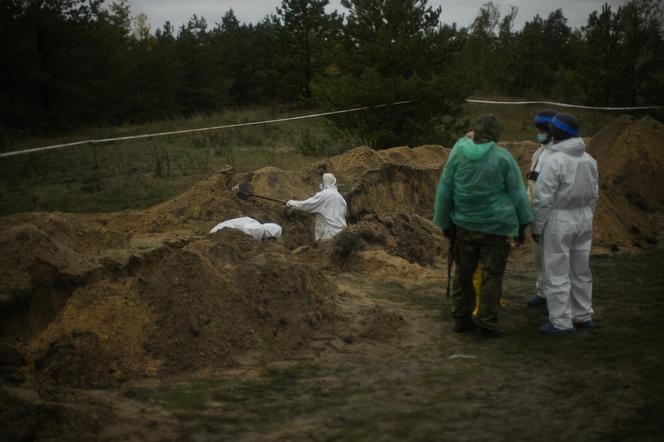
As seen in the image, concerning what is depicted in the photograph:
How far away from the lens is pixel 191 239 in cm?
993

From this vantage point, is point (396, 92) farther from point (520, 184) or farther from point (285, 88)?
point (285, 88)

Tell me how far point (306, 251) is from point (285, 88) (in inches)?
1271

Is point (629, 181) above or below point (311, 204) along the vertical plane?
below

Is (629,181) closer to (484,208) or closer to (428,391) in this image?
(484,208)

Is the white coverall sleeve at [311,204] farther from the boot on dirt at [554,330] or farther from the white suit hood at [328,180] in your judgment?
the boot on dirt at [554,330]

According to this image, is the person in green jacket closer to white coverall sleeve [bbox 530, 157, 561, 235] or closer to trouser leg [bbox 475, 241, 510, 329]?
trouser leg [bbox 475, 241, 510, 329]

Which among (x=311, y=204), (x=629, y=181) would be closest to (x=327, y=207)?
(x=311, y=204)

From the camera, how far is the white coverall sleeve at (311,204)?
396 inches

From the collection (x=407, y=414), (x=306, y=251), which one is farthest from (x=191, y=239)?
(x=407, y=414)

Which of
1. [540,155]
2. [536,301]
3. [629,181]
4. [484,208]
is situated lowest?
[536,301]

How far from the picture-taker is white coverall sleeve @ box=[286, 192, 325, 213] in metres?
10.1

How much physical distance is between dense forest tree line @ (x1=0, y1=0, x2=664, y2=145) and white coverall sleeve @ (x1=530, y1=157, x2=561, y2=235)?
11410 mm

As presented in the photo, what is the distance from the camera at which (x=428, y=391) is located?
508cm

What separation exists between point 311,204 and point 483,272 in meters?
4.35
